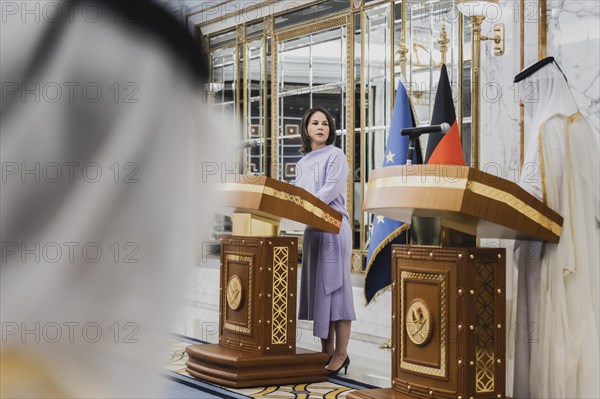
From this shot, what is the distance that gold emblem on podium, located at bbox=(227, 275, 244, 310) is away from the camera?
4977 millimetres

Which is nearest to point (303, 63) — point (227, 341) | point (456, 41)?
point (456, 41)

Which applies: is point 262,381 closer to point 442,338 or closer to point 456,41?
point 442,338

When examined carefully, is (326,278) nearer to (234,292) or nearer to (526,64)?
(234,292)

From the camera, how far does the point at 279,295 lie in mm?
4930

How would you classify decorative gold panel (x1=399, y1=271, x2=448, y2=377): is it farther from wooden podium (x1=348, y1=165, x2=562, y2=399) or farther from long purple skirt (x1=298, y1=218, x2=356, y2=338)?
long purple skirt (x1=298, y1=218, x2=356, y2=338)

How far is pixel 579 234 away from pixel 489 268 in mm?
535

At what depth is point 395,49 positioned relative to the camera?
7012mm

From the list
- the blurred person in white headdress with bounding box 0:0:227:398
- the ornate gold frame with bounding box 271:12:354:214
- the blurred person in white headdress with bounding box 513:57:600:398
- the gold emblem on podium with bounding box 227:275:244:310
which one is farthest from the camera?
the ornate gold frame with bounding box 271:12:354:214

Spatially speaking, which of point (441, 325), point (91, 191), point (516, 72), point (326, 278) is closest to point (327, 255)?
point (326, 278)

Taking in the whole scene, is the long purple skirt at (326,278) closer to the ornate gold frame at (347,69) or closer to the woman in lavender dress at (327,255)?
the woman in lavender dress at (327,255)

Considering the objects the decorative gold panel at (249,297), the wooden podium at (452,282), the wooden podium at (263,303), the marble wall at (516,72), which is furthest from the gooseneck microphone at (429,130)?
the decorative gold panel at (249,297)

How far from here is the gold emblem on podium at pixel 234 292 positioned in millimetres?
4977

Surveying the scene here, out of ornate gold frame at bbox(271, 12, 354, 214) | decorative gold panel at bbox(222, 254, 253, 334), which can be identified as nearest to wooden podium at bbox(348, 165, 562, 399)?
decorative gold panel at bbox(222, 254, 253, 334)

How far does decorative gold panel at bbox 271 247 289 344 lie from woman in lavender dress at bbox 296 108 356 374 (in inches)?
17.6
